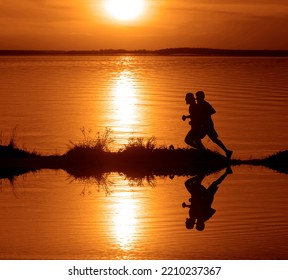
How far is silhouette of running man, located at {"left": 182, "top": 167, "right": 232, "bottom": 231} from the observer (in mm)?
13415

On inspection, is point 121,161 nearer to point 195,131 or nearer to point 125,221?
point 195,131

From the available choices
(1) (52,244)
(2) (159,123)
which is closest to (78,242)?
(1) (52,244)

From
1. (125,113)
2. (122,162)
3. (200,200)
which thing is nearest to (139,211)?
(200,200)

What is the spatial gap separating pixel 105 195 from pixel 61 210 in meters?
1.28

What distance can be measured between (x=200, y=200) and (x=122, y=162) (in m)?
3.08

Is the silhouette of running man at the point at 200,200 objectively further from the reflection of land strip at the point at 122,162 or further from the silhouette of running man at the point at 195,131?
the silhouette of running man at the point at 195,131

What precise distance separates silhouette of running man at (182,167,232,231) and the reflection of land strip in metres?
0.46

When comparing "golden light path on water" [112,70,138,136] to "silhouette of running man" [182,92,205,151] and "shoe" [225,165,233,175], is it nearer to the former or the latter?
"silhouette of running man" [182,92,205,151]

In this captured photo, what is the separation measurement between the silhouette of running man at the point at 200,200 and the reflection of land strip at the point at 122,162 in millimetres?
462

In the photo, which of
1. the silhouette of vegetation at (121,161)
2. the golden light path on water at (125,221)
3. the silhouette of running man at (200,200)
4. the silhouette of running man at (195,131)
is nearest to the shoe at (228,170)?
the silhouette of running man at (200,200)

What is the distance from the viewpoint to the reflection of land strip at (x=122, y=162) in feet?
57.5

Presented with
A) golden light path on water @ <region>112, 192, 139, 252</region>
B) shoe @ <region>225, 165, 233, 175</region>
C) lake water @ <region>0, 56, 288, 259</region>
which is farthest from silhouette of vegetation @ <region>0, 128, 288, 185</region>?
golden light path on water @ <region>112, 192, 139, 252</region>

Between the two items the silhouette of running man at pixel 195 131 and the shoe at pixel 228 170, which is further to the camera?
the silhouette of running man at pixel 195 131

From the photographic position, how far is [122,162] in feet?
58.0
